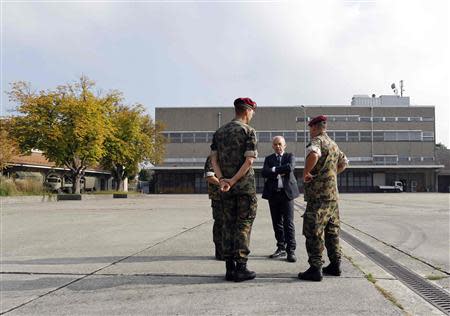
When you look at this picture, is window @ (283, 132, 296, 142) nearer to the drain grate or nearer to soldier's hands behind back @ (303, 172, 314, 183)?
the drain grate

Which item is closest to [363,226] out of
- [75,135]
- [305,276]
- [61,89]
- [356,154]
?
[305,276]

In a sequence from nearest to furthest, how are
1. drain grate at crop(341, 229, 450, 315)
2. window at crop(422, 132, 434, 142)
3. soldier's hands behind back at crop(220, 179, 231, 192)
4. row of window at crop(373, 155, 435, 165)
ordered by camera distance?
drain grate at crop(341, 229, 450, 315) < soldier's hands behind back at crop(220, 179, 231, 192) < row of window at crop(373, 155, 435, 165) < window at crop(422, 132, 434, 142)

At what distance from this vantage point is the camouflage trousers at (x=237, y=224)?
493 cm

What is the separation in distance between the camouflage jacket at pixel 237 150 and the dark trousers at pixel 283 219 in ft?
5.07

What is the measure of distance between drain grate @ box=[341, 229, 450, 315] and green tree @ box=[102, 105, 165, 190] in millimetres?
33224

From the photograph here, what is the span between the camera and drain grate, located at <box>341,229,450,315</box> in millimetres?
4266

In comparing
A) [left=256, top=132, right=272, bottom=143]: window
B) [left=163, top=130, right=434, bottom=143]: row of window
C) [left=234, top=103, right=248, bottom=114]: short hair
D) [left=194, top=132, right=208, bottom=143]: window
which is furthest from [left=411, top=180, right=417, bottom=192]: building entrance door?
[left=234, top=103, right=248, bottom=114]: short hair

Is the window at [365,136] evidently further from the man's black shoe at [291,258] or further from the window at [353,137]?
the man's black shoe at [291,258]

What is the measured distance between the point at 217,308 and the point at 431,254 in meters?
4.53

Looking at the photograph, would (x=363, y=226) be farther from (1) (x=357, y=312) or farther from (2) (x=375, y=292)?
(1) (x=357, y=312)

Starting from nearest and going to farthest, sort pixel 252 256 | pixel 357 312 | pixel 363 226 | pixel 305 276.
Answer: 1. pixel 357 312
2. pixel 305 276
3. pixel 252 256
4. pixel 363 226

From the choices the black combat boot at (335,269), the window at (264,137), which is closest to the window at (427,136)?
the window at (264,137)

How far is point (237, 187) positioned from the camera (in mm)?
4996

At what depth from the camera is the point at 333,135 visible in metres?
66.3
